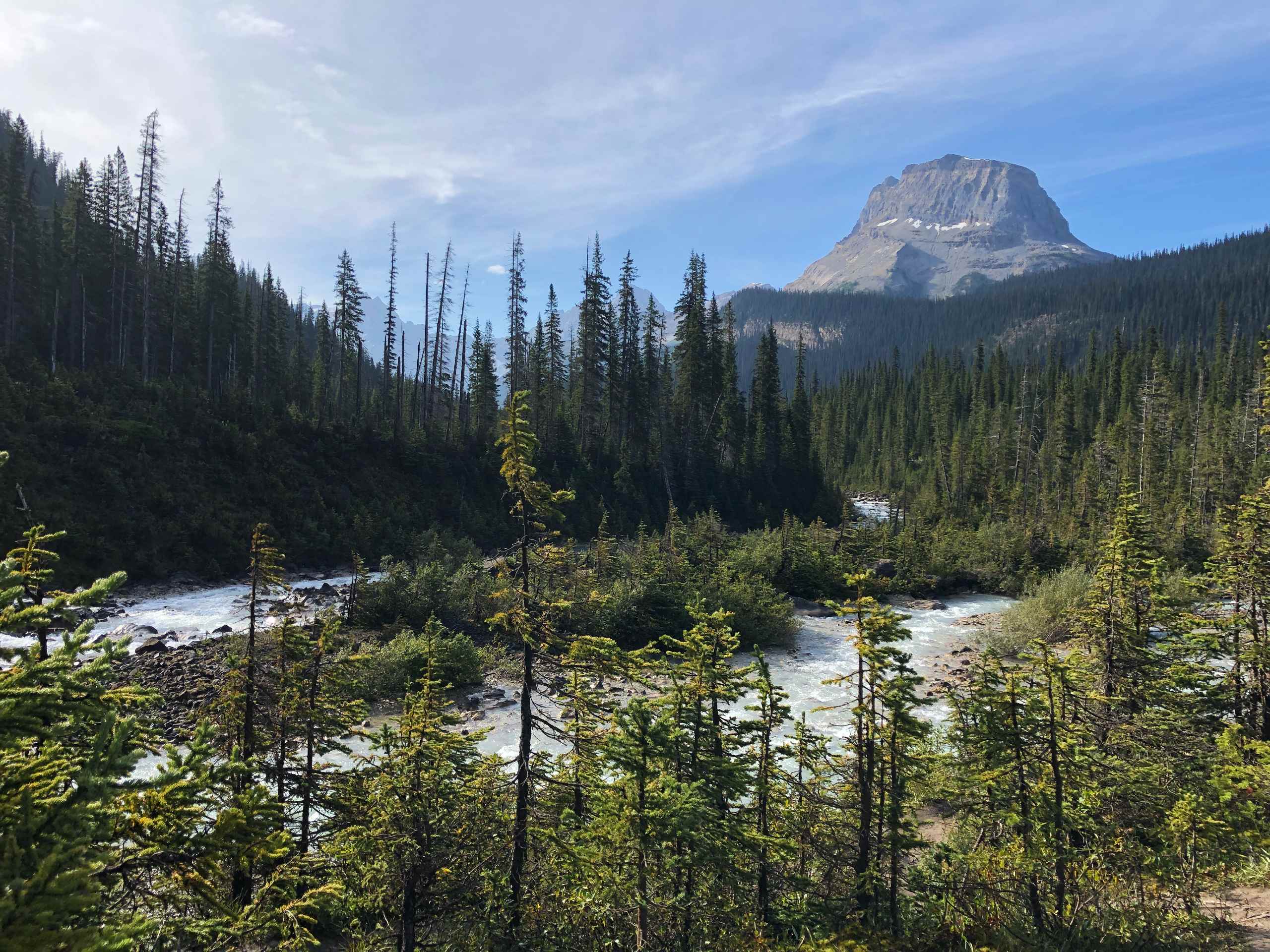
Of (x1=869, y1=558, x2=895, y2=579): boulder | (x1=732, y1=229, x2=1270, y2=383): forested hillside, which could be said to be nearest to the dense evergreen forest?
(x1=869, y1=558, x2=895, y2=579): boulder

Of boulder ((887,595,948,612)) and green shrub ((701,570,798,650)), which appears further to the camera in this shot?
boulder ((887,595,948,612))

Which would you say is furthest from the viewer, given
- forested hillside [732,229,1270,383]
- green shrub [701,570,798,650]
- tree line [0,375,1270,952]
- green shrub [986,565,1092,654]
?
forested hillside [732,229,1270,383]

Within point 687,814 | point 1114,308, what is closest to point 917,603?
point 687,814

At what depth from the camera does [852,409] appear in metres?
106

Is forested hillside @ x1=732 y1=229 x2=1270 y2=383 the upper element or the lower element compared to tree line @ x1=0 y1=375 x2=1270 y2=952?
upper

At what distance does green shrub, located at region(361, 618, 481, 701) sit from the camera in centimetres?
1591

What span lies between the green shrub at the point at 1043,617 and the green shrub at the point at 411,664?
1835 cm

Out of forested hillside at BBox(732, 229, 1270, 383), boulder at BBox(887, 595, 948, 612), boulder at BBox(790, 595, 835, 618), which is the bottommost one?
boulder at BBox(887, 595, 948, 612)

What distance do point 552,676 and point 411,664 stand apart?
6387 mm

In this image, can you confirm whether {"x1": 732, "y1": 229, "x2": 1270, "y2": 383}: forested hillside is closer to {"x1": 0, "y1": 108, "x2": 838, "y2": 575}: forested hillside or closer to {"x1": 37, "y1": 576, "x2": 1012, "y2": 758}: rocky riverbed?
{"x1": 0, "y1": 108, "x2": 838, "y2": 575}: forested hillside

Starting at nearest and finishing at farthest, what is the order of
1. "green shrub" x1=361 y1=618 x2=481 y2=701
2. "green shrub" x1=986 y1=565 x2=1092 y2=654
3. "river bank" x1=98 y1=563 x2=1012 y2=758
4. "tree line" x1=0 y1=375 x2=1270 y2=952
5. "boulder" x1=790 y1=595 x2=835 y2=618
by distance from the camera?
"tree line" x1=0 y1=375 x2=1270 y2=952
"river bank" x1=98 y1=563 x2=1012 y2=758
"green shrub" x1=361 y1=618 x2=481 y2=701
"green shrub" x1=986 y1=565 x2=1092 y2=654
"boulder" x1=790 y1=595 x2=835 y2=618

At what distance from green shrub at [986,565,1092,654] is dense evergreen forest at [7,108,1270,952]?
214 mm

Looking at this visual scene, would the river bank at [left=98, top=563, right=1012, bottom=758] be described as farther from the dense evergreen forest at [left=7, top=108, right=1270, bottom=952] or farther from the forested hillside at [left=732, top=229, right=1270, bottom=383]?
the forested hillside at [left=732, top=229, right=1270, bottom=383]

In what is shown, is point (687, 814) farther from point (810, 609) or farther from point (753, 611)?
point (810, 609)
